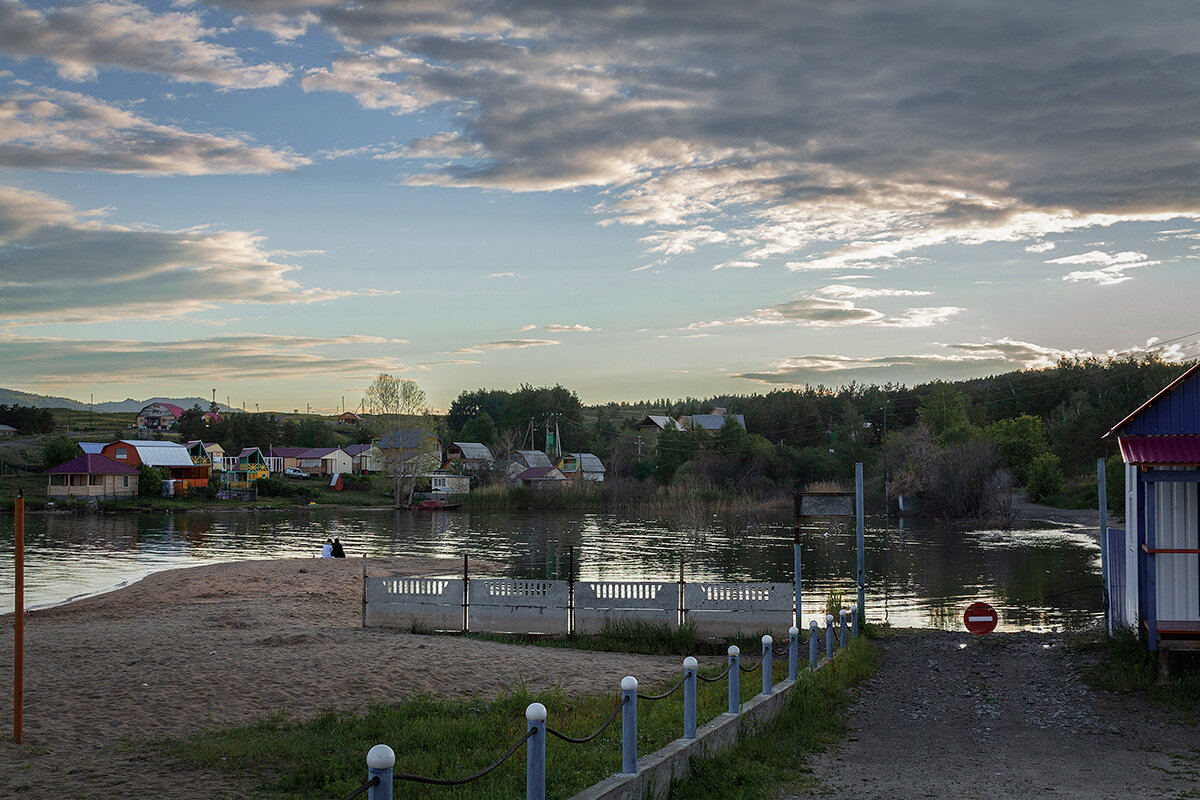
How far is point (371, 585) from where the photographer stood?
20.0 meters

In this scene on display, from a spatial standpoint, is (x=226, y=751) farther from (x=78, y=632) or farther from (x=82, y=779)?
(x=78, y=632)

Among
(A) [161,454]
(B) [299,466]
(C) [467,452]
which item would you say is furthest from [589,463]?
(A) [161,454]

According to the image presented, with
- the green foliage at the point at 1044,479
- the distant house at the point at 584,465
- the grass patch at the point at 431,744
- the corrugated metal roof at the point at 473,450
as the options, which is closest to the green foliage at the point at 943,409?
the green foliage at the point at 1044,479

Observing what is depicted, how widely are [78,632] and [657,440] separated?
9130 centimetres

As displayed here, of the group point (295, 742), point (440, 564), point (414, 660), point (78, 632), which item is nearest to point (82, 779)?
point (295, 742)

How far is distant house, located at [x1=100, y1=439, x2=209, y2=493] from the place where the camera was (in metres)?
89.6

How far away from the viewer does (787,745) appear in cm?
1041

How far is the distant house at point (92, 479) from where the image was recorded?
81.5m

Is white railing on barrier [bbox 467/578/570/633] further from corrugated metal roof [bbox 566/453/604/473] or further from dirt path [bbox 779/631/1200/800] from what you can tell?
corrugated metal roof [bbox 566/453/604/473]

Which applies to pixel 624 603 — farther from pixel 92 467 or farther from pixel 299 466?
pixel 299 466

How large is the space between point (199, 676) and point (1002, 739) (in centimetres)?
1053

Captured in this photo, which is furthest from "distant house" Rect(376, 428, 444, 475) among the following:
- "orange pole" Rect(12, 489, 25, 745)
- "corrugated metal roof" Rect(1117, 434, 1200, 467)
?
"orange pole" Rect(12, 489, 25, 745)

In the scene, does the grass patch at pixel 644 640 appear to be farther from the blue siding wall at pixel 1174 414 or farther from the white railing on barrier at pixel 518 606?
the blue siding wall at pixel 1174 414

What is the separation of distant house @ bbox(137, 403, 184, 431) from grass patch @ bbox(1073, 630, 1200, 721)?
16623 cm
